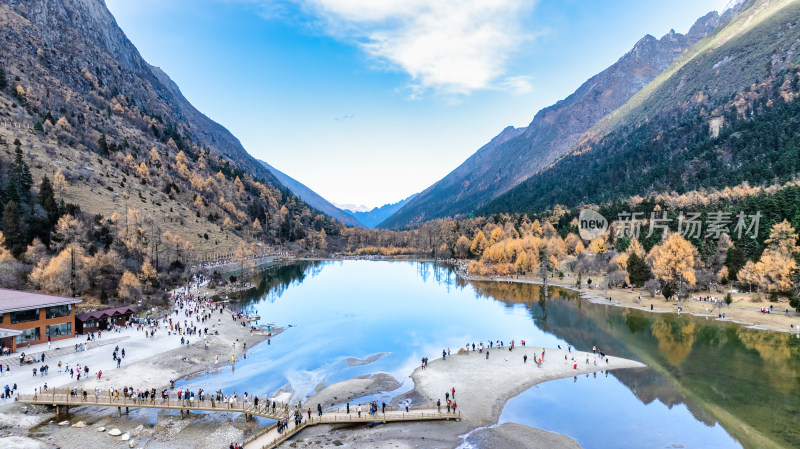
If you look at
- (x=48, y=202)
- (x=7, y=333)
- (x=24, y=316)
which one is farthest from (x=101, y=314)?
(x=48, y=202)

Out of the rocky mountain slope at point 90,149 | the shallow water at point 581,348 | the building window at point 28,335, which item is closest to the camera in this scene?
the shallow water at point 581,348

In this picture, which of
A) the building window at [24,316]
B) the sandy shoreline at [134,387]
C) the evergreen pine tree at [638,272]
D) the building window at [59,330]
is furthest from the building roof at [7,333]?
the evergreen pine tree at [638,272]

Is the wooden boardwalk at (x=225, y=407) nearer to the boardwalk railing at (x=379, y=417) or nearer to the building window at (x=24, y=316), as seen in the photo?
the boardwalk railing at (x=379, y=417)

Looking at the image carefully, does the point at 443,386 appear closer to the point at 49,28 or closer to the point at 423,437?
the point at 423,437

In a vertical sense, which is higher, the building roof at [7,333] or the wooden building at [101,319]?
Answer: the building roof at [7,333]

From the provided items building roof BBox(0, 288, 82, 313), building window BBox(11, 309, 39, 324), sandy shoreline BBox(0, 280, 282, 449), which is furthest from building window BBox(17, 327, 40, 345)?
sandy shoreline BBox(0, 280, 282, 449)

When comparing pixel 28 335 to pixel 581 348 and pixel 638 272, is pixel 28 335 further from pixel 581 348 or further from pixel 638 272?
pixel 638 272
